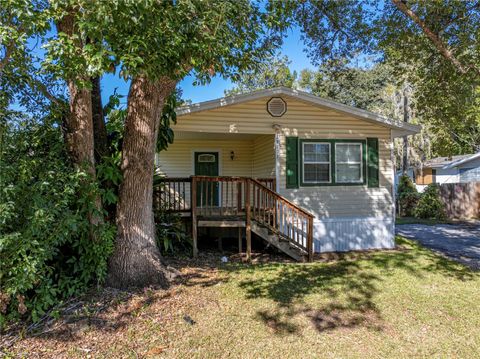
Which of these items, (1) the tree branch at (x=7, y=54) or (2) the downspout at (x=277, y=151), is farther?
(2) the downspout at (x=277, y=151)

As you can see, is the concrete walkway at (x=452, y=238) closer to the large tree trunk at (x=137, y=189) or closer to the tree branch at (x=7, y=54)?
the large tree trunk at (x=137, y=189)

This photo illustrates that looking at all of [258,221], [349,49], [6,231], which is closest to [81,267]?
[6,231]

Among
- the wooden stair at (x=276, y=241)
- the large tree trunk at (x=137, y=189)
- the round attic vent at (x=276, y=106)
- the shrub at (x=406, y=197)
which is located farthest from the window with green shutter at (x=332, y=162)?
the shrub at (x=406, y=197)

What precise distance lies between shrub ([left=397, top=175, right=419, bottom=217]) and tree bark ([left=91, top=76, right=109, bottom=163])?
53.9ft

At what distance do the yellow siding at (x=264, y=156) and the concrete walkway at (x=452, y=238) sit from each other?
474 cm

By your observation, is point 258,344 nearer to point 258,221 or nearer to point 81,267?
point 81,267

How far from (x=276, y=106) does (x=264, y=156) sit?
160cm

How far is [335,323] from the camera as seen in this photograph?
4.34 m

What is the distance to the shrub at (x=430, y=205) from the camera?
16.0m

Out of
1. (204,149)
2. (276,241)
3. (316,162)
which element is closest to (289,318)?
(276,241)

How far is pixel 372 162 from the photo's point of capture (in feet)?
29.3

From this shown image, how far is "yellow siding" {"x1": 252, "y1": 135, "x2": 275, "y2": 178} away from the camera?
8.86 m

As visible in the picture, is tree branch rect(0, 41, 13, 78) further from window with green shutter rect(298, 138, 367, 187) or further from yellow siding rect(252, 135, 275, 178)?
window with green shutter rect(298, 138, 367, 187)

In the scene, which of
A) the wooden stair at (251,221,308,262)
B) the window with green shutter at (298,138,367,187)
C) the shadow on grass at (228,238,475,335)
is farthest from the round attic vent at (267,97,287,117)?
the shadow on grass at (228,238,475,335)
